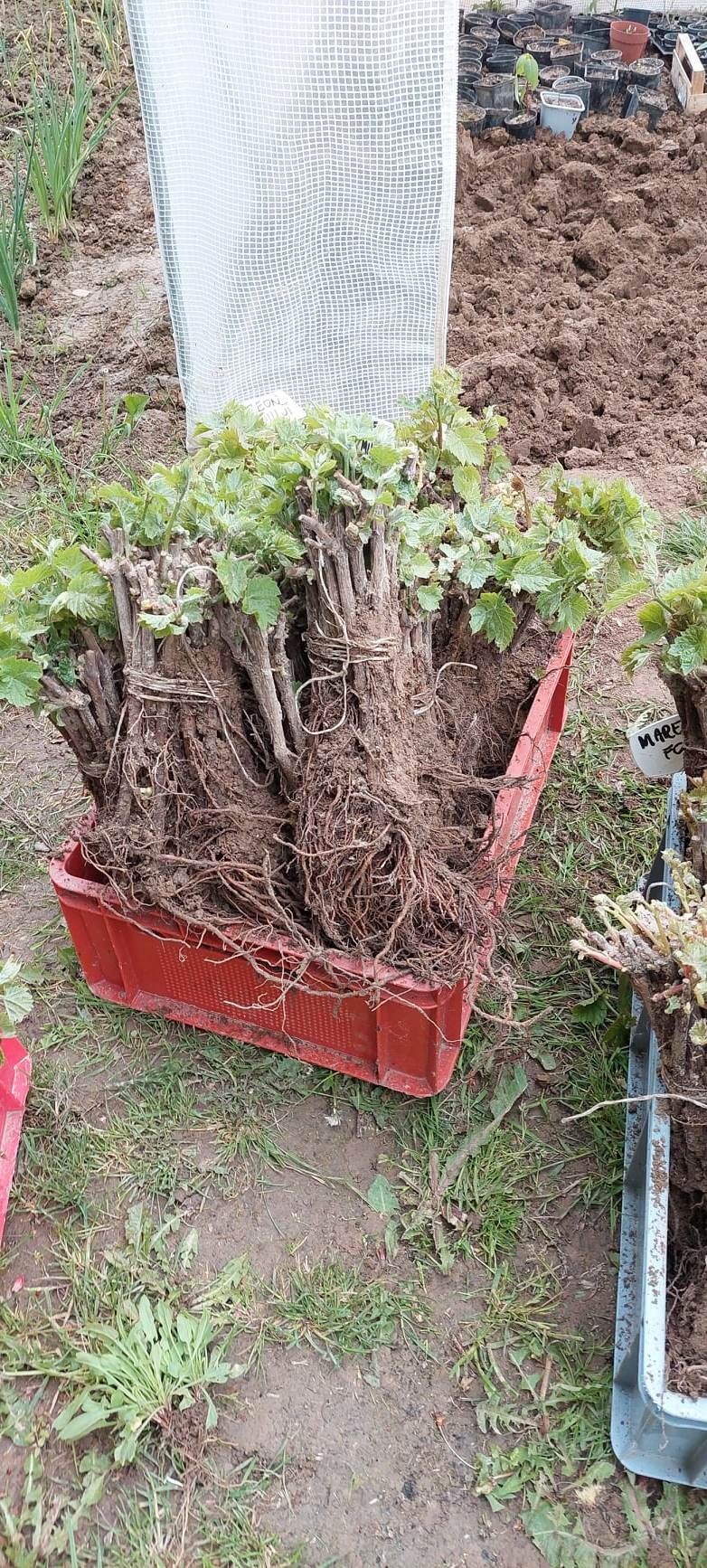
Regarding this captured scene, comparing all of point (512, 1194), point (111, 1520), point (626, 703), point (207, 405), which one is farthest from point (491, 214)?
point (111, 1520)

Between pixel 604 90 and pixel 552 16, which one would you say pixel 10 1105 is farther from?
pixel 552 16

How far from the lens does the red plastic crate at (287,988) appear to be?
6.61ft

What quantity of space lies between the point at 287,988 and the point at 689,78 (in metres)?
5.76

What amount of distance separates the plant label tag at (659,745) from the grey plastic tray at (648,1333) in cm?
24

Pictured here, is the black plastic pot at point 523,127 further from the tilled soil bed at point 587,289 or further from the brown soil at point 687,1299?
the brown soil at point 687,1299

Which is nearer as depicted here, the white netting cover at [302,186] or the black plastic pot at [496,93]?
the white netting cover at [302,186]

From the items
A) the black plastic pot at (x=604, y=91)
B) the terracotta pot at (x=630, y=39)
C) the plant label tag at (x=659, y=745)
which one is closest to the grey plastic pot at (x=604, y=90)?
the black plastic pot at (x=604, y=91)

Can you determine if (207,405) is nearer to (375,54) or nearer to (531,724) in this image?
(375,54)

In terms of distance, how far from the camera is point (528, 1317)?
76.2 inches

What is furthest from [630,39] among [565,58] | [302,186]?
[302,186]

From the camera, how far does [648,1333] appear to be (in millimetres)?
1577

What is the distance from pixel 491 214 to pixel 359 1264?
A: 4728 millimetres

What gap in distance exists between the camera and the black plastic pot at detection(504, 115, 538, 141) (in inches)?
210

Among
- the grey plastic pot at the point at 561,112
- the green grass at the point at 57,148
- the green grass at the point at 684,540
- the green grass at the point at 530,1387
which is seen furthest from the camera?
the grey plastic pot at the point at 561,112
